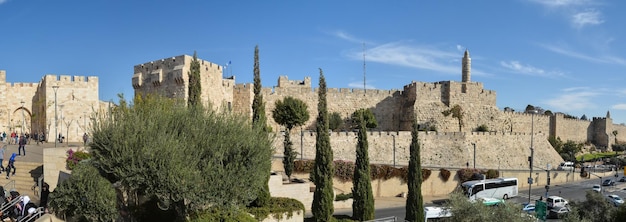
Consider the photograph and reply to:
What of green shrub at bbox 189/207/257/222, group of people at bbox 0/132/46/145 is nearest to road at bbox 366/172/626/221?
green shrub at bbox 189/207/257/222

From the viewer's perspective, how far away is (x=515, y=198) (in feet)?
101

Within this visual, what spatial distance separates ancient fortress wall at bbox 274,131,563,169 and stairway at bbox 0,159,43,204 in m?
16.3

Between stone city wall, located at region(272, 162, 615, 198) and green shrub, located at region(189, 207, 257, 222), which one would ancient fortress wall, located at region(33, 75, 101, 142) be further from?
green shrub, located at region(189, 207, 257, 222)

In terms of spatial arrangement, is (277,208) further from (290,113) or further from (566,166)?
(566,166)

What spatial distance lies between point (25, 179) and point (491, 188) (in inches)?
999

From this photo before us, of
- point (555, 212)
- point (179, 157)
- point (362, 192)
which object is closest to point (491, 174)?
point (555, 212)

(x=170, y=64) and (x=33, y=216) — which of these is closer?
(x=33, y=216)

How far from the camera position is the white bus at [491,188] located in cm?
2825

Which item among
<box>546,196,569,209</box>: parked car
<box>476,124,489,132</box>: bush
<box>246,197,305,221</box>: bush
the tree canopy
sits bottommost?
<box>546,196,569,209</box>: parked car

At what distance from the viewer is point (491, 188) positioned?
28.9 metres

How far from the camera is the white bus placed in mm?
28250

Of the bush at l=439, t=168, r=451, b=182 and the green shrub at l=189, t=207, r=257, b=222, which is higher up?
the green shrub at l=189, t=207, r=257, b=222

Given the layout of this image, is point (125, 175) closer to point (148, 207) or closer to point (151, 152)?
point (151, 152)

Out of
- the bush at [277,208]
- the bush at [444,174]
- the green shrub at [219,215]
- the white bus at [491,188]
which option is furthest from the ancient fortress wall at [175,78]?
the white bus at [491,188]
